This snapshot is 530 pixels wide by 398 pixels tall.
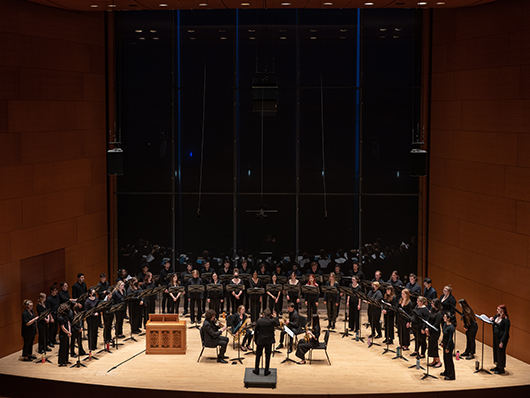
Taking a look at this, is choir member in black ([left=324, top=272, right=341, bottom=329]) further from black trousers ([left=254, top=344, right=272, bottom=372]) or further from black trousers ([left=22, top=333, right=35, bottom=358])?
black trousers ([left=22, top=333, right=35, bottom=358])

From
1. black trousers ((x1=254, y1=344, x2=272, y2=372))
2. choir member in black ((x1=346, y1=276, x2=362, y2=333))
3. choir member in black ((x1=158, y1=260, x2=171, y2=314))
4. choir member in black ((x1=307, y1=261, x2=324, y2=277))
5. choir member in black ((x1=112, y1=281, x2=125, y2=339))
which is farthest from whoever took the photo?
choir member in black ((x1=307, y1=261, x2=324, y2=277))

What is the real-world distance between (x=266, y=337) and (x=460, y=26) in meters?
7.21

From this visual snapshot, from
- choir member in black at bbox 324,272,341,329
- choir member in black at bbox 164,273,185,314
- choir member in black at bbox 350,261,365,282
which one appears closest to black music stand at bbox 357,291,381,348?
choir member in black at bbox 324,272,341,329

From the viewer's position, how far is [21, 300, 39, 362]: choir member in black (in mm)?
10188

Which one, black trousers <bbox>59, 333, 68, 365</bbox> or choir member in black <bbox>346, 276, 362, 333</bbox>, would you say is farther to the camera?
choir member in black <bbox>346, 276, 362, 333</bbox>

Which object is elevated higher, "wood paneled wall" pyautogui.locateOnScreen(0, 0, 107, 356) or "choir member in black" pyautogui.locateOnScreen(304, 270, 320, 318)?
"wood paneled wall" pyautogui.locateOnScreen(0, 0, 107, 356)

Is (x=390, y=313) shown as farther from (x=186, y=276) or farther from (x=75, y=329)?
(x=75, y=329)

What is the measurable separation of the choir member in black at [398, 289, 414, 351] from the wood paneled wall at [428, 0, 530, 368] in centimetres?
162

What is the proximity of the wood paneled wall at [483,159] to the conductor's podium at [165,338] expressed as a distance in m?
5.61

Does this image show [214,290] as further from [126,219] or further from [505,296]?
[505,296]

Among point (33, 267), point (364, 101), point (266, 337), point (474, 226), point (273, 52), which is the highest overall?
point (273, 52)

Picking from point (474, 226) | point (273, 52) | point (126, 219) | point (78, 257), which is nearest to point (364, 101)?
point (273, 52)

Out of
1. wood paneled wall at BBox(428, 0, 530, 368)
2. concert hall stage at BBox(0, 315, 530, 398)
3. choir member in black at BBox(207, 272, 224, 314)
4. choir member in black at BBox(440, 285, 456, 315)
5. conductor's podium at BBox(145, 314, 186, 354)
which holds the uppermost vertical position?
wood paneled wall at BBox(428, 0, 530, 368)

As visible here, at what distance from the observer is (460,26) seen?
11891mm
